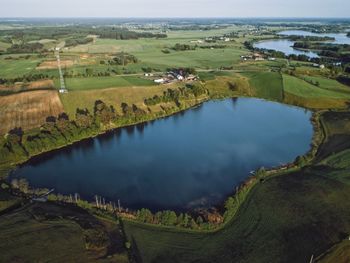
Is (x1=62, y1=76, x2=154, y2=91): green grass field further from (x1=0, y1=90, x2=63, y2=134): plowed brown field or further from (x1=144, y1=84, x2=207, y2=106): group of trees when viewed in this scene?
(x1=144, y1=84, x2=207, y2=106): group of trees

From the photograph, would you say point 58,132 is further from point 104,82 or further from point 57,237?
point 104,82

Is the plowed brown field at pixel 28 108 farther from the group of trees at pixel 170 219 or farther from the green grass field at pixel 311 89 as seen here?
the green grass field at pixel 311 89

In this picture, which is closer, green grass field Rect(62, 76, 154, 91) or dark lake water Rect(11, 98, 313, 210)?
dark lake water Rect(11, 98, 313, 210)

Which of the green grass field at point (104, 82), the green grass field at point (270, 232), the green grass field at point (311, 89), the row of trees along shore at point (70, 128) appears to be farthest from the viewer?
the green grass field at point (311, 89)

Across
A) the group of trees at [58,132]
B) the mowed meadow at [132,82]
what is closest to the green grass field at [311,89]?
the mowed meadow at [132,82]

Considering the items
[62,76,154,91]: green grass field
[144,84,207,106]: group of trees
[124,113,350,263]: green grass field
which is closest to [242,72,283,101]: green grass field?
[144,84,207,106]: group of trees

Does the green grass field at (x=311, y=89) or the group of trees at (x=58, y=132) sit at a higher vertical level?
the green grass field at (x=311, y=89)

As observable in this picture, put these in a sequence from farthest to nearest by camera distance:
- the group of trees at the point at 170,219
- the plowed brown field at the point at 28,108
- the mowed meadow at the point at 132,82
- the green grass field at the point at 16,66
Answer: the green grass field at the point at 16,66, the mowed meadow at the point at 132,82, the plowed brown field at the point at 28,108, the group of trees at the point at 170,219

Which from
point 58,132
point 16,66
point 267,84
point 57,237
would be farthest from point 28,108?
point 267,84
